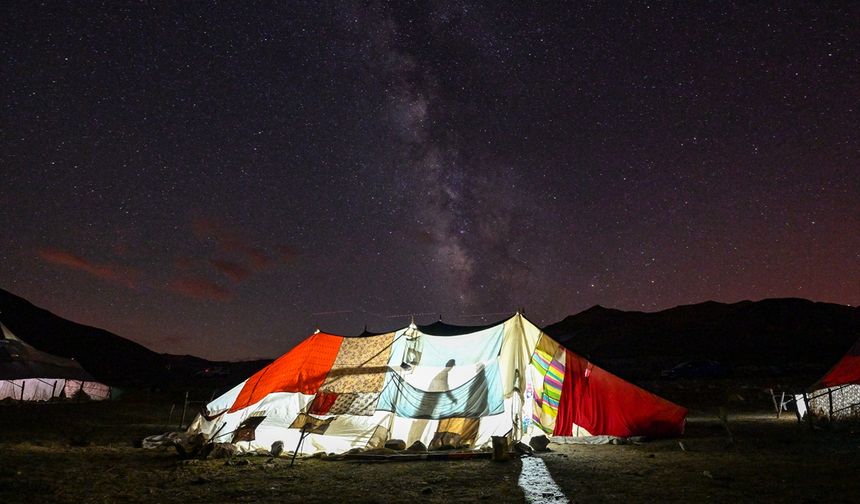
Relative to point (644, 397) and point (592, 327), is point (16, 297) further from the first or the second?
point (644, 397)

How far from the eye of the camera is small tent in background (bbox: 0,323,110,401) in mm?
24719

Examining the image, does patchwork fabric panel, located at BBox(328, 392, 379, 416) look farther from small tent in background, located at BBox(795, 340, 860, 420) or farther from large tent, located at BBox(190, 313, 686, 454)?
small tent in background, located at BBox(795, 340, 860, 420)

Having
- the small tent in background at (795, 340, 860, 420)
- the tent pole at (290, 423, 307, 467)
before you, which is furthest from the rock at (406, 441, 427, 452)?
the small tent in background at (795, 340, 860, 420)

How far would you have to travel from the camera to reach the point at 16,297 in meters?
98.9

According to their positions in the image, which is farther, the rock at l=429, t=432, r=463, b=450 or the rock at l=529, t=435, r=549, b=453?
the rock at l=429, t=432, r=463, b=450

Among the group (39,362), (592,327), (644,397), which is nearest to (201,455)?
(644,397)

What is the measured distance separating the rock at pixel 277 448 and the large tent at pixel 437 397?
1.30 feet

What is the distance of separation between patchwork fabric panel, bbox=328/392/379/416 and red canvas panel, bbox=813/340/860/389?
37.0 ft

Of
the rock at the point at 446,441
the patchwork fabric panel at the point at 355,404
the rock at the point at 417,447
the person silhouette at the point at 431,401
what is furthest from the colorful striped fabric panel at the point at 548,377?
the patchwork fabric panel at the point at 355,404

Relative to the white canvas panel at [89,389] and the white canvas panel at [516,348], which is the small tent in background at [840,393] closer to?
the white canvas panel at [516,348]

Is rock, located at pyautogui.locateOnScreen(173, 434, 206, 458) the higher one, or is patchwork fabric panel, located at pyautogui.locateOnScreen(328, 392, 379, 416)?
patchwork fabric panel, located at pyautogui.locateOnScreen(328, 392, 379, 416)

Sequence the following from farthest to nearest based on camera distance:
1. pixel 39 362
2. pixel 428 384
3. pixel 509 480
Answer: pixel 39 362 → pixel 428 384 → pixel 509 480

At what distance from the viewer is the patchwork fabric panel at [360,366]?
Result: 1180 cm

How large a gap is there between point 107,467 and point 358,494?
4601 millimetres
